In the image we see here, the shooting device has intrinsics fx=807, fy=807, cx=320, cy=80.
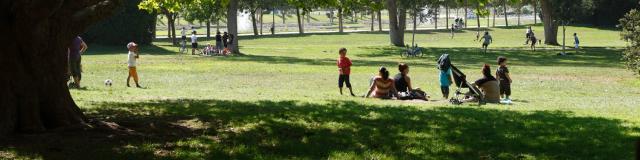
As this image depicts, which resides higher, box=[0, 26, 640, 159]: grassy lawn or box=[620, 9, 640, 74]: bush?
box=[620, 9, 640, 74]: bush

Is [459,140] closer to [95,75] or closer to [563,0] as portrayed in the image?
[95,75]

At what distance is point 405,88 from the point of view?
58.0 ft

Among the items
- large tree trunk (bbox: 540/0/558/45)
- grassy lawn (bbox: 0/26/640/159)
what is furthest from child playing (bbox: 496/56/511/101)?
large tree trunk (bbox: 540/0/558/45)

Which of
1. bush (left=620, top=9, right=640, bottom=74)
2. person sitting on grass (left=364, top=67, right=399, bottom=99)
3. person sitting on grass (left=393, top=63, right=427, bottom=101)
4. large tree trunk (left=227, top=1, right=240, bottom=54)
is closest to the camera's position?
person sitting on grass (left=393, top=63, right=427, bottom=101)

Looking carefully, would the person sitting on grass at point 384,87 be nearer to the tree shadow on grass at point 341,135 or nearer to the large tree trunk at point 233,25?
the tree shadow on grass at point 341,135

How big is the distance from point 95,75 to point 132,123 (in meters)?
15.8

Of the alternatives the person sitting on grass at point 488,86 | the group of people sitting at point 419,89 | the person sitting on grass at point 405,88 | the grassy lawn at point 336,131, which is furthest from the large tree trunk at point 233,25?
the person sitting on grass at point 488,86

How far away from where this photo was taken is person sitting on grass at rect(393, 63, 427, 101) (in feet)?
56.2

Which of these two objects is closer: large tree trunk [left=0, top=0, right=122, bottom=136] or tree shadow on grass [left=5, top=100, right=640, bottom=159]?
tree shadow on grass [left=5, top=100, right=640, bottom=159]

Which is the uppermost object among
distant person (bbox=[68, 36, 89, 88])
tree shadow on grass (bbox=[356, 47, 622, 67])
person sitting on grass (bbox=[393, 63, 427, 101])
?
distant person (bbox=[68, 36, 89, 88])

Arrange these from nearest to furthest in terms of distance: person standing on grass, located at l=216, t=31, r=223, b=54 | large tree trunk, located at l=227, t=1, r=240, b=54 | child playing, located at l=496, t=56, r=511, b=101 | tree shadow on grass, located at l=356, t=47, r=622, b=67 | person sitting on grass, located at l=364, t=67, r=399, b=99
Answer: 1. person sitting on grass, located at l=364, t=67, r=399, b=99
2. child playing, located at l=496, t=56, r=511, b=101
3. tree shadow on grass, located at l=356, t=47, r=622, b=67
4. person standing on grass, located at l=216, t=31, r=223, b=54
5. large tree trunk, located at l=227, t=1, r=240, b=54

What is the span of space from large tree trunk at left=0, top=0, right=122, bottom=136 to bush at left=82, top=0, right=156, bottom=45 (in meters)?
41.0

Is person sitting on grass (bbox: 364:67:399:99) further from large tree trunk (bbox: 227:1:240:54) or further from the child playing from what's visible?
large tree trunk (bbox: 227:1:240:54)

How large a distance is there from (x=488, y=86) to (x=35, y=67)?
33.7ft
